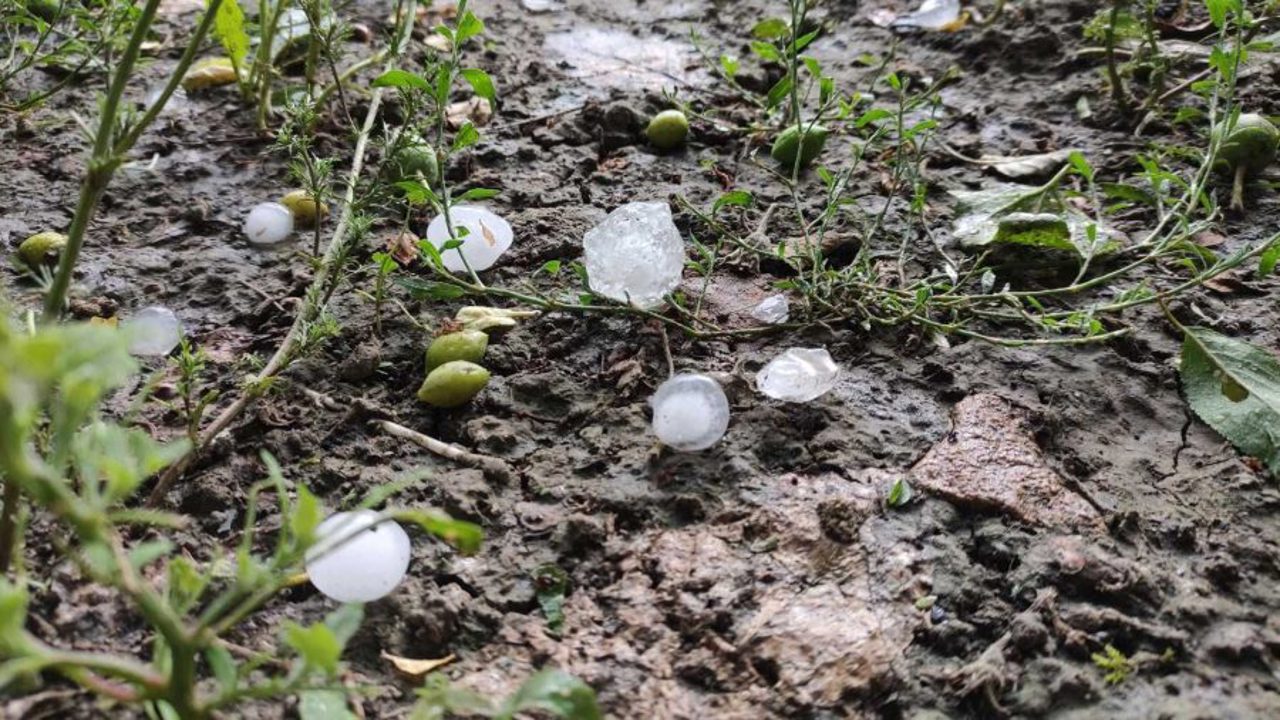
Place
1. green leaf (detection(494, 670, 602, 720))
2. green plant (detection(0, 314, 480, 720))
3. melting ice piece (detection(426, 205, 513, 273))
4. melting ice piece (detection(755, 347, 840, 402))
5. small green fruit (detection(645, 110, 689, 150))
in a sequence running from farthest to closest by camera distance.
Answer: small green fruit (detection(645, 110, 689, 150)), melting ice piece (detection(426, 205, 513, 273)), melting ice piece (detection(755, 347, 840, 402)), green leaf (detection(494, 670, 602, 720)), green plant (detection(0, 314, 480, 720))

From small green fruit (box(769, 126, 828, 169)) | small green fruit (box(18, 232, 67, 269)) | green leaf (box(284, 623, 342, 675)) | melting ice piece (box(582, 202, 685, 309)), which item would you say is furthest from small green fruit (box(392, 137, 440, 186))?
green leaf (box(284, 623, 342, 675))

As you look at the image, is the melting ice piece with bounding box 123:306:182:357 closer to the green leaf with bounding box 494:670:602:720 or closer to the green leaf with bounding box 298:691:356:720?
the green leaf with bounding box 298:691:356:720

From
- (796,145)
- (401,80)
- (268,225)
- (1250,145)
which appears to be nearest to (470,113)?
(268,225)

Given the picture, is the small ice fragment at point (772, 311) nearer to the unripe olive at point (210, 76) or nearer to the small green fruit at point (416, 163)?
the small green fruit at point (416, 163)

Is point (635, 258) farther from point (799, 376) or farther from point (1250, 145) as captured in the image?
point (1250, 145)

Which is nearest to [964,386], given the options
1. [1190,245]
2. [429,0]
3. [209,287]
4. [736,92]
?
[1190,245]
